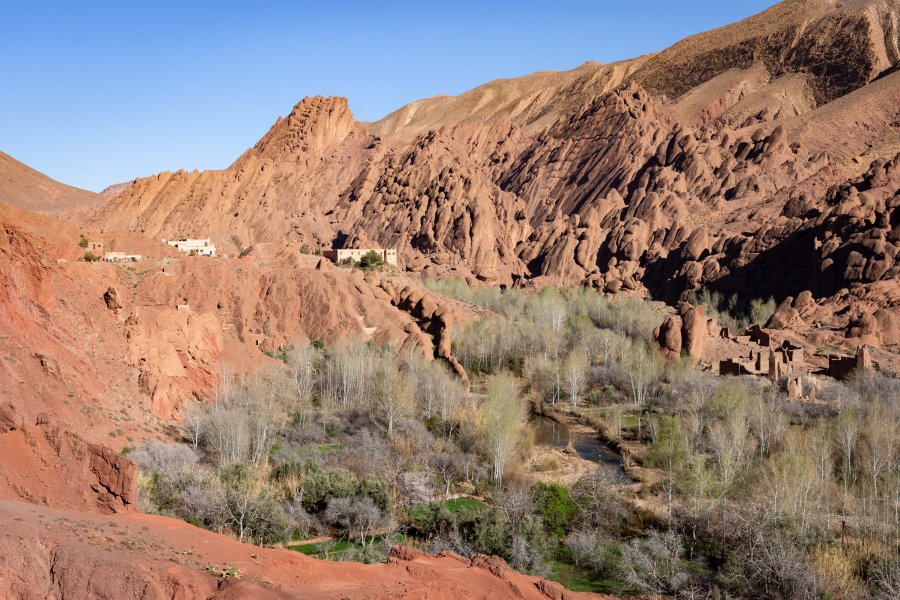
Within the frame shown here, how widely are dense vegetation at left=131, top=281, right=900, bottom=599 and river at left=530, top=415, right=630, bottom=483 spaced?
0.92 metres

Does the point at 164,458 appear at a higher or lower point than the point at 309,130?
lower

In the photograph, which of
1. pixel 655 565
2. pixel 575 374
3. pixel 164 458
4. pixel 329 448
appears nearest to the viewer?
pixel 655 565

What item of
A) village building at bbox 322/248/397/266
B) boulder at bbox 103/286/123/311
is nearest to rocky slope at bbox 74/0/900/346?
village building at bbox 322/248/397/266

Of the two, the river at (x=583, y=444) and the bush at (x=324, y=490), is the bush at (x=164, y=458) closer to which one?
the bush at (x=324, y=490)

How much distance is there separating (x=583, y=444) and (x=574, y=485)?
456 inches

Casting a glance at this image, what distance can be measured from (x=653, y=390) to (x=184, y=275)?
103 feet

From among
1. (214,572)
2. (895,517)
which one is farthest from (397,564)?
(895,517)

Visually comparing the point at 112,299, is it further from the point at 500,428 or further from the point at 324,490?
the point at 500,428

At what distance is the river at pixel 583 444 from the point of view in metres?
38.7

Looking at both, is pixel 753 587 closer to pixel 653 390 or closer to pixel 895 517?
pixel 895 517

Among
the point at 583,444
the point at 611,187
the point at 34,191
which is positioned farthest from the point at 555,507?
the point at 34,191

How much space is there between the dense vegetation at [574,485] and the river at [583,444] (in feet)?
3.02

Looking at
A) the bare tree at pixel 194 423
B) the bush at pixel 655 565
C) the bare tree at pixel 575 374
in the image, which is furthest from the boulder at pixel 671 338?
the bare tree at pixel 194 423

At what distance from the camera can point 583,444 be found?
44.8 m
